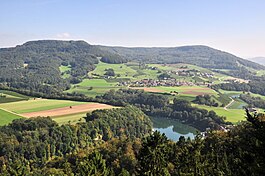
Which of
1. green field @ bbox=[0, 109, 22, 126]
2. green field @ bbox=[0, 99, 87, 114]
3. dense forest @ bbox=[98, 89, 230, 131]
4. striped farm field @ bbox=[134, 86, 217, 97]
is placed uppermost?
striped farm field @ bbox=[134, 86, 217, 97]

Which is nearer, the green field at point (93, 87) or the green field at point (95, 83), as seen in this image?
the green field at point (93, 87)

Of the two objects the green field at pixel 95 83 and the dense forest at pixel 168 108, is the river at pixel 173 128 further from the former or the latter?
the green field at pixel 95 83

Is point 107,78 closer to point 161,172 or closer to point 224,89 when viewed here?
point 224,89

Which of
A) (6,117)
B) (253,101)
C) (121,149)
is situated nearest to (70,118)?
(6,117)

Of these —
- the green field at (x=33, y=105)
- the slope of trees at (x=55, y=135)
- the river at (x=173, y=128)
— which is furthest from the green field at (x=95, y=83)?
the slope of trees at (x=55, y=135)

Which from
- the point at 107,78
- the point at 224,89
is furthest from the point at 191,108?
the point at 107,78

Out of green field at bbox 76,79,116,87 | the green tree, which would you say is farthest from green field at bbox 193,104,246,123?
the green tree

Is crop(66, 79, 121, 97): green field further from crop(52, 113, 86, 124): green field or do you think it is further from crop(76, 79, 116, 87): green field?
crop(52, 113, 86, 124): green field
